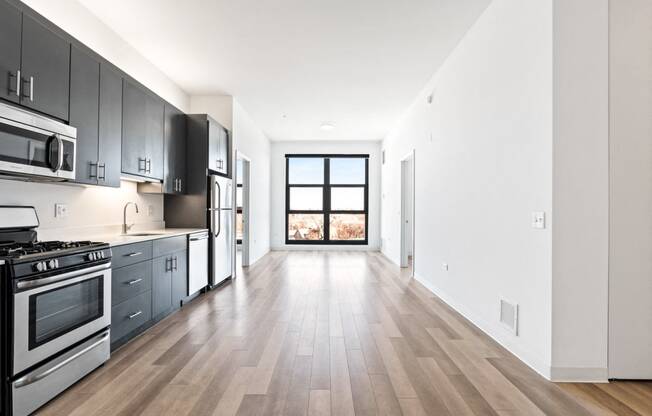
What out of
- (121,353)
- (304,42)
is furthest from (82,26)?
(121,353)

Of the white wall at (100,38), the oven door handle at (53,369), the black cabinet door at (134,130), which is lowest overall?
the oven door handle at (53,369)

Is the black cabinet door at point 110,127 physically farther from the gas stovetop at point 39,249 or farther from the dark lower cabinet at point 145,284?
the gas stovetop at point 39,249

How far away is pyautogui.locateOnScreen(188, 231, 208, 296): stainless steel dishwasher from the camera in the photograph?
4527mm

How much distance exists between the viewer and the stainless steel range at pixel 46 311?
195 cm

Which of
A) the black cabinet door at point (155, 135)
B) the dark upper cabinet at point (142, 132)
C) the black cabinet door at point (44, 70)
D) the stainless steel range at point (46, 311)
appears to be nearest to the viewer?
the stainless steel range at point (46, 311)

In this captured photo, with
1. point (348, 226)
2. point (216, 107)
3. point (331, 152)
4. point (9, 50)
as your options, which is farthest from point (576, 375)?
point (331, 152)

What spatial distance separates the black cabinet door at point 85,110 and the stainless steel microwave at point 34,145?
114mm

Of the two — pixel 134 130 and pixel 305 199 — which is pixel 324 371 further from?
pixel 305 199

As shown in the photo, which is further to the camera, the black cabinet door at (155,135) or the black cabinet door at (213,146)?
the black cabinet door at (213,146)

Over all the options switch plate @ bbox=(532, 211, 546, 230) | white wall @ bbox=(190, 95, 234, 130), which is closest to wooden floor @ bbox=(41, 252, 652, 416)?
switch plate @ bbox=(532, 211, 546, 230)

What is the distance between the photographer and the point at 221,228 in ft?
18.0

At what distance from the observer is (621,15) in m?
2.50

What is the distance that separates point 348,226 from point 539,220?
758cm

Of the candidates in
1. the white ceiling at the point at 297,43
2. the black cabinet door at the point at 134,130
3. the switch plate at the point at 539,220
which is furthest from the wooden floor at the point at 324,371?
the white ceiling at the point at 297,43
